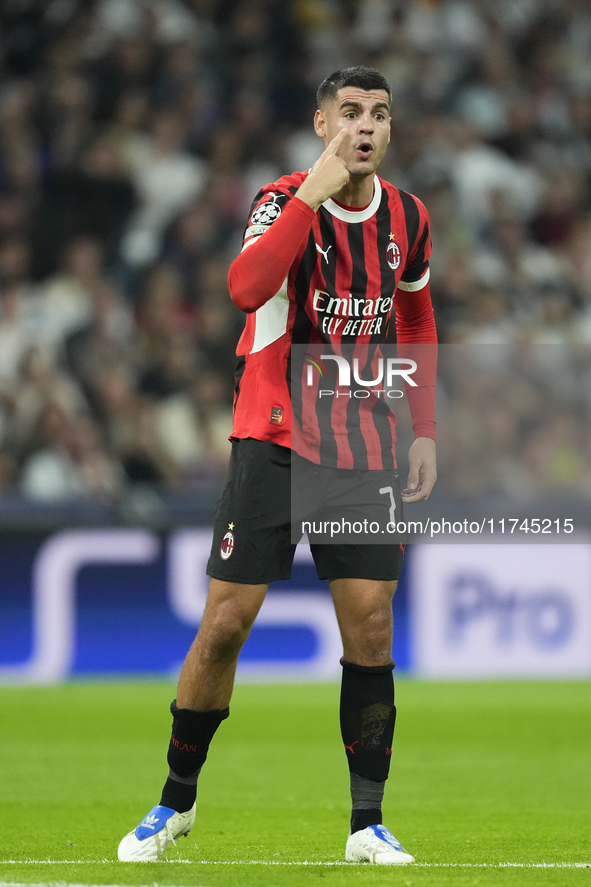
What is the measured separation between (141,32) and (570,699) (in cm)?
667

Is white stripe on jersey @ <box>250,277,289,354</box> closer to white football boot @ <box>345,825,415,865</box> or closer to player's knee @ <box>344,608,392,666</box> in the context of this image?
player's knee @ <box>344,608,392,666</box>

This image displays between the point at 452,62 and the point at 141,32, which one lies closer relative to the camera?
the point at 141,32

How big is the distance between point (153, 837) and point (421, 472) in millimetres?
1250

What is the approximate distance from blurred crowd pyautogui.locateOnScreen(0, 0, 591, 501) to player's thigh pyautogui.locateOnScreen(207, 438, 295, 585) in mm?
4815

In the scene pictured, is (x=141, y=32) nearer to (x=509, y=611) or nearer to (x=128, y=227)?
(x=128, y=227)

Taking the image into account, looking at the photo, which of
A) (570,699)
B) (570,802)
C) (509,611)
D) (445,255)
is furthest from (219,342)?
(570,802)

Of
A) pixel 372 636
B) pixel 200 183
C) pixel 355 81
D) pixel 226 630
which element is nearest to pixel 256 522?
pixel 226 630

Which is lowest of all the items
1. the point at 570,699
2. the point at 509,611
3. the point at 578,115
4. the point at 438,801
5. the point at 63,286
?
the point at 438,801

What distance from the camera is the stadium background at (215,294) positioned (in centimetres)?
818

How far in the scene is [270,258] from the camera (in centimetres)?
334

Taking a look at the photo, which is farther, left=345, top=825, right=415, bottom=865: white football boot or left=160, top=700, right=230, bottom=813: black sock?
left=160, top=700, right=230, bottom=813: black sock

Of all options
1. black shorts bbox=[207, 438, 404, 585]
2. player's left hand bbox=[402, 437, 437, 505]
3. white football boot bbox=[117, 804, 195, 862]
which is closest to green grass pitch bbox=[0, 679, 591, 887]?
white football boot bbox=[117, 804, 195, 862]

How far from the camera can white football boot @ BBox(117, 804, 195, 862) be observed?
3.56m

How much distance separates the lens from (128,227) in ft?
33.8
